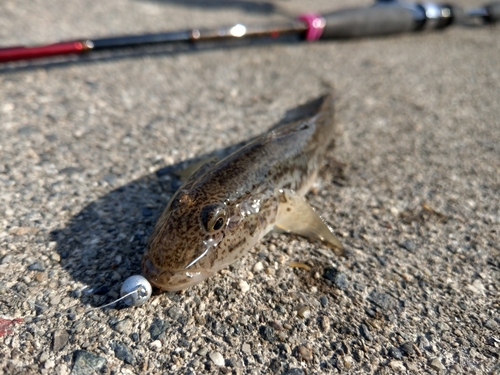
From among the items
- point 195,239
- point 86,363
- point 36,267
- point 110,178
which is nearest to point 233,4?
point 110,178

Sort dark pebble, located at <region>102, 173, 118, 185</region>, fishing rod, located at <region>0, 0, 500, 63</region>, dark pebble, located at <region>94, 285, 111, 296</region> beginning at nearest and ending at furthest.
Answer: dark pebble, located at <region>94, 285, 111, 296</region> < dark pebble, located at <region>102, 173, 118, 185</region> < fishing rod, located at <region>0, 0, 500, 63</region>

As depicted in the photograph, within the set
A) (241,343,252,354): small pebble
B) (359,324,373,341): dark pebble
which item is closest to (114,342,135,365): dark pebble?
(241,343,252,354): small pebble

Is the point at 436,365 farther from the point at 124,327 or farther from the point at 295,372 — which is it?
the point at 124,327

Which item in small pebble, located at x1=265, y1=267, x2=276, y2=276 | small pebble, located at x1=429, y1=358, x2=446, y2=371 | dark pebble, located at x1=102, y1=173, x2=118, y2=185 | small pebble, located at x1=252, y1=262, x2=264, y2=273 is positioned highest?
dark pebble, located at x1=102, y1=173, x2=118, y2=185

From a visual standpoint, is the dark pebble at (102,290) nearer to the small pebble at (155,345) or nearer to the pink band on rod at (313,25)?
the small pebble at (155,345)

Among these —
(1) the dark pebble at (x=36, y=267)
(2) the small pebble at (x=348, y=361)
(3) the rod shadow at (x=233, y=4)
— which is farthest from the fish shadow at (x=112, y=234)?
(3) the rod shadow at (x=233, y=4)

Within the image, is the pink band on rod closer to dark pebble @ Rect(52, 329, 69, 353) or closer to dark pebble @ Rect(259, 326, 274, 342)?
dark pebble @ Rect(259, 326, 274, 342)

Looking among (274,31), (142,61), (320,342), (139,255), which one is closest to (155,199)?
(139,255)
